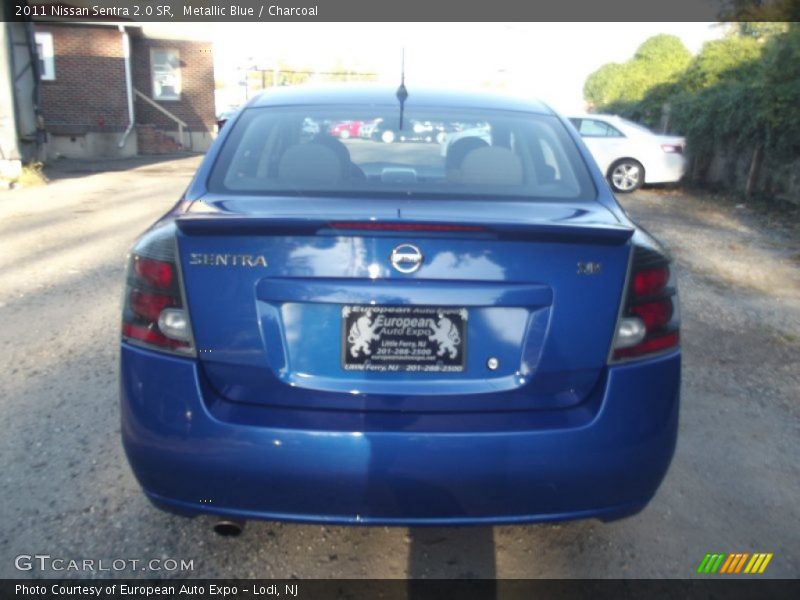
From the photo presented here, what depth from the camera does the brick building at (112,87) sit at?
2225 cm

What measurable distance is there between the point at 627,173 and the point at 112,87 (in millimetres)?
15607

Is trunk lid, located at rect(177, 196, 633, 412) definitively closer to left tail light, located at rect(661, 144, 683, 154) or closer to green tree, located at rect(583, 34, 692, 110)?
left tail light, located at rect(661, 144, 683, 154)

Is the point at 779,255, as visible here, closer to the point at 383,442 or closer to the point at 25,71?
the point at 383,442

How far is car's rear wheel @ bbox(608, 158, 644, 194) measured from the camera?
15.2 metres

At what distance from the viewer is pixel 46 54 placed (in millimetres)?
22219

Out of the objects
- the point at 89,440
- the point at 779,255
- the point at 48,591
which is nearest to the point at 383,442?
the point at 48,591

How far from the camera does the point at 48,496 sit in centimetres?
316

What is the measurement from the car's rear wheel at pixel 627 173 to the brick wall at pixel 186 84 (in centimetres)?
1578

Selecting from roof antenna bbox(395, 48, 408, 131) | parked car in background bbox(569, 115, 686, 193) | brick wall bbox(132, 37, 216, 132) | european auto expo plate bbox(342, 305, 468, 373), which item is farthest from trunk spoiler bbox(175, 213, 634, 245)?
brick wall bbox(132, 37, 216, 132)

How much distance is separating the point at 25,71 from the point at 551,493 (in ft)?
58.0

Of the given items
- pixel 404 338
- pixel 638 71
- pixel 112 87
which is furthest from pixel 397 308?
pixel 638 71

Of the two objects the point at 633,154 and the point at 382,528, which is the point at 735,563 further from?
the point at 633,154

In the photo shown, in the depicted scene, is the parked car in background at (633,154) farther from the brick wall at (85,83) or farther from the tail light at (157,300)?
the brick wall at (85,83)

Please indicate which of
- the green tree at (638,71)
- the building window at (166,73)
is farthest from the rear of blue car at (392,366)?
the building window at (166,73)
